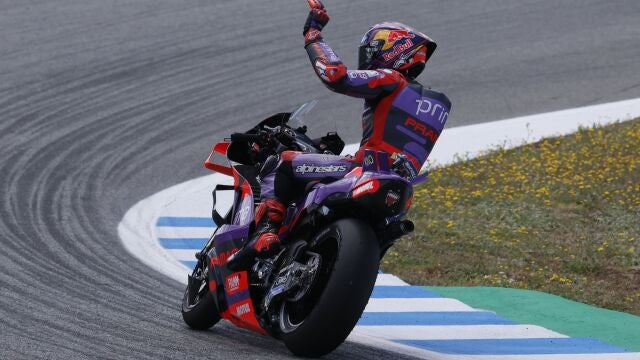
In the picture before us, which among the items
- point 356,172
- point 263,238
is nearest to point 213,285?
point 263,238

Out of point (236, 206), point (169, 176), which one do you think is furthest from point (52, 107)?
point (236, 206)

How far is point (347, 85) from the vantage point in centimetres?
628

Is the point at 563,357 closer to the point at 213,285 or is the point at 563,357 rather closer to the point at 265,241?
the point at 265,241

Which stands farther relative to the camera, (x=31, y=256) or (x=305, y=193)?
(x=31, y=256)

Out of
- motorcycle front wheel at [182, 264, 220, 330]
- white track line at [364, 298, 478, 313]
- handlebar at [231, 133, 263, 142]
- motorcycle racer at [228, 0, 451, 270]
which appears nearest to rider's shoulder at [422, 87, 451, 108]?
motorcycle racer at [228, 0, 451, 270]

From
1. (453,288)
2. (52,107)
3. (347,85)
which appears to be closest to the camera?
Answer: (347,85)

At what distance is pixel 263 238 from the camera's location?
6.57 meters

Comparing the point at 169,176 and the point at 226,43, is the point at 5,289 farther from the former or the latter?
the point at 226,43

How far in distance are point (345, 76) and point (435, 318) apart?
2675 millimetres

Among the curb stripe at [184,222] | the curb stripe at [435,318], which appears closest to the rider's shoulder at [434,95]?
the curb stripe at [435,318]

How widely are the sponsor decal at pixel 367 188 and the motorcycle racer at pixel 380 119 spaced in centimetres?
41

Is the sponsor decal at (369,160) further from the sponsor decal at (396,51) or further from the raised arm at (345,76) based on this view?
the sponsor decal at (396,51)

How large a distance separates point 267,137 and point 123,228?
4.08 m

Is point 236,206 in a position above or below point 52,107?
below
